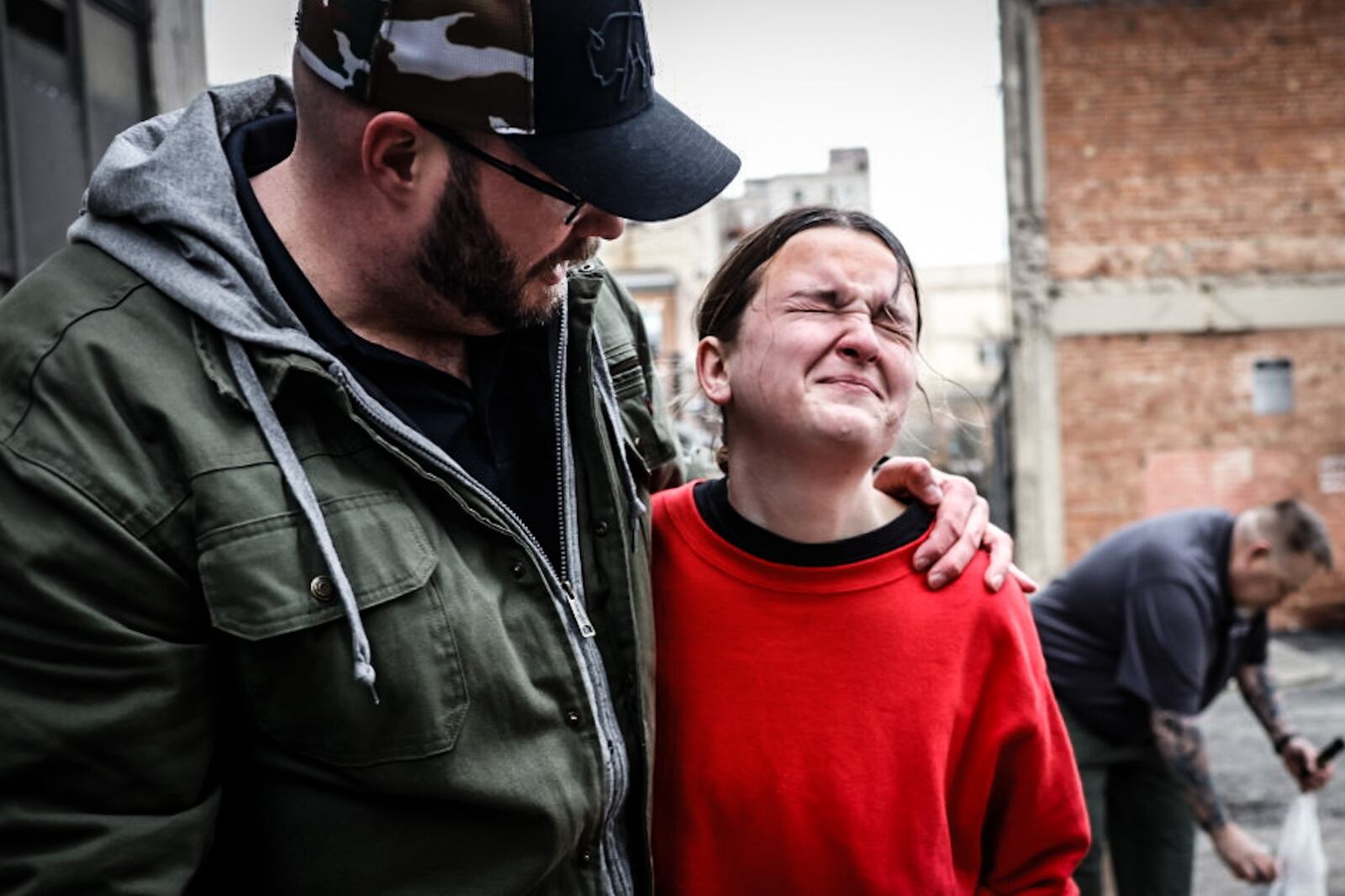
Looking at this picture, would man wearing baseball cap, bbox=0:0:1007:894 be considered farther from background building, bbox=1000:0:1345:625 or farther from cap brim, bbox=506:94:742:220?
background building, bbox=1000:0:1345:625

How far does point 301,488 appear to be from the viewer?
4.77ft

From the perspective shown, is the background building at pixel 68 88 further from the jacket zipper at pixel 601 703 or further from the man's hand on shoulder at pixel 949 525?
the man's hand on shoulder at pixel 949 525

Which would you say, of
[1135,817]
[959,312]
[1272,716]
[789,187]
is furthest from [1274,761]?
[959,312]

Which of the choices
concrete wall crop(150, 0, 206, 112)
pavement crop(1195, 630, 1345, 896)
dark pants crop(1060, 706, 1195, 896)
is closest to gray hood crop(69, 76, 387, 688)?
dark pants crop(1060, 706, 1195, 896)

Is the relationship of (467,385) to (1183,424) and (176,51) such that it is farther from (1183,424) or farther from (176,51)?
(1183,424)

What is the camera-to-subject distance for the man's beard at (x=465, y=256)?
167 cm

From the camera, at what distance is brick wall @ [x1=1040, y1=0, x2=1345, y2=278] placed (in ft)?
43.2

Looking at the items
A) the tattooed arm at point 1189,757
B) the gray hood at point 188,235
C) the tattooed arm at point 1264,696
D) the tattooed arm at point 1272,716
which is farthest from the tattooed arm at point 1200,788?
the gray hood at point 188,235

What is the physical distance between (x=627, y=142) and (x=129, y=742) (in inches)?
39.4

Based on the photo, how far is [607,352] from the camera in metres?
2.10

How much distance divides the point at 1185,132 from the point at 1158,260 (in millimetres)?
1405

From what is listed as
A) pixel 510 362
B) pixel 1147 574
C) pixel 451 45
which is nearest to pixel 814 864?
pixel 510 362

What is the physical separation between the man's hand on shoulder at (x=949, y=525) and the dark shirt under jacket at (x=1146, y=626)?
76.6 inches

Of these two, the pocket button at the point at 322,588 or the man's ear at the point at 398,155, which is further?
the man's ear at the point at 398,155
